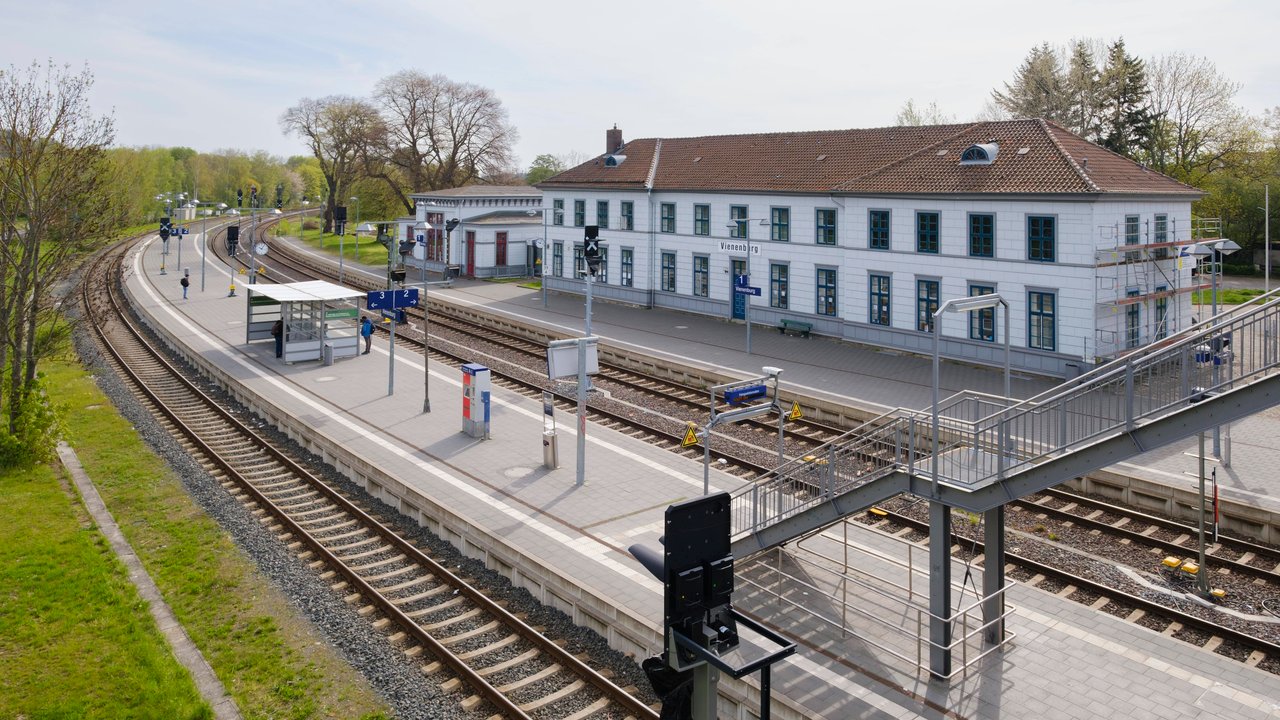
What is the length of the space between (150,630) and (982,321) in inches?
972

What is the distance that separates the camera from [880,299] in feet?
110

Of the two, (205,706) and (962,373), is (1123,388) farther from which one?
(962,373)

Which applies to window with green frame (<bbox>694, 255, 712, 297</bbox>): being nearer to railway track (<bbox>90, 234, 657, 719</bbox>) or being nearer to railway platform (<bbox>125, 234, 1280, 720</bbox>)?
railway platform (<bbox>125, 234, 1280, 720</bbox>)

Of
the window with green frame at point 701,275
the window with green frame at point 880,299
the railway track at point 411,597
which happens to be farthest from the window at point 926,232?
the railway track at point 411,597

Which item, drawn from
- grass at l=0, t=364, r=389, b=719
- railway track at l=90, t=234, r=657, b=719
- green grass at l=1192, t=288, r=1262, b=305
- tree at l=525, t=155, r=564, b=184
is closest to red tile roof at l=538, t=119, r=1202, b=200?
green grass at l=1192, t=288, r=1262, b=305

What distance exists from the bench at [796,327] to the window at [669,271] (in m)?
7.59

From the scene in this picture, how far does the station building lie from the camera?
1105 inches

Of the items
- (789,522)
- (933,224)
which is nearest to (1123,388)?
(789,522)

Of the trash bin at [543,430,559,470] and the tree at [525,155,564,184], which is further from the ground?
the tree at [525,155,564,184]

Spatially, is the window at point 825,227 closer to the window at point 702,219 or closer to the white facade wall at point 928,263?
the white facade wall at point 928,263

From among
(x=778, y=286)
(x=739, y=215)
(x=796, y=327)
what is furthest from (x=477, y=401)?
(x=739, y=215)

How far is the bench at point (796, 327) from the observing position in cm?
3609

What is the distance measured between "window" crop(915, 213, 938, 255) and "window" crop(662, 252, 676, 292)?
13.6 metres

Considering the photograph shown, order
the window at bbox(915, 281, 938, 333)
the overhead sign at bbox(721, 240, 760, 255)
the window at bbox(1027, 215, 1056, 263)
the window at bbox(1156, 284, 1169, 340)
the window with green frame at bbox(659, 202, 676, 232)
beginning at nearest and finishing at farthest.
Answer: the window at bbox(1027, 215, 1056, 263) < the window at bbox(1156, 284, 1169, 340) < the window at bbox(915, 281, 938, 333) < the overhead sign at bbox(721, 240, 760, 255) < the window with green frame at bbox(659, 202, 676, 232)
